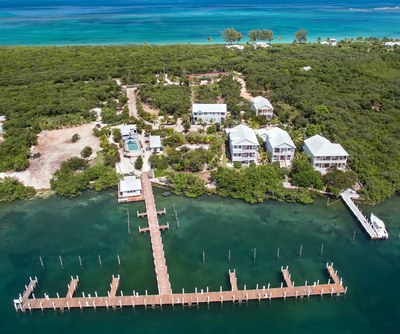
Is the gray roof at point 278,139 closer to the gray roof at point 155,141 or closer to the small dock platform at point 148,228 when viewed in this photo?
the gray roof at point 155,141

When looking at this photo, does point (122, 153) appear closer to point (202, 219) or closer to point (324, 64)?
point (202, 219)

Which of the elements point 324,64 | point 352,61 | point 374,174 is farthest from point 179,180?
point 352,61

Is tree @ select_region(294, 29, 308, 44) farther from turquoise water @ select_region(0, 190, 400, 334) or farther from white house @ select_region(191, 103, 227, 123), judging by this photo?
turquoise water @ select_region(0, 190, 400, 334)

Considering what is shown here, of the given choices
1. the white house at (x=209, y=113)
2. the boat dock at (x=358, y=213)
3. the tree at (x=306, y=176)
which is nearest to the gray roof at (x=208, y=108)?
the white house at (x=209, y=113)

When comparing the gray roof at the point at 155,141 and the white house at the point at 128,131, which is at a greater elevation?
the white house at the point at 128,131

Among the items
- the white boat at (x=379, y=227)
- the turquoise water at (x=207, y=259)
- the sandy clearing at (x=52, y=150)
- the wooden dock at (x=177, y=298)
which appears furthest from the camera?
the sandy clearing at (x=52, y=150)

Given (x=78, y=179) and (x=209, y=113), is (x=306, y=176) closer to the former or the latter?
(x=209, y=113)
